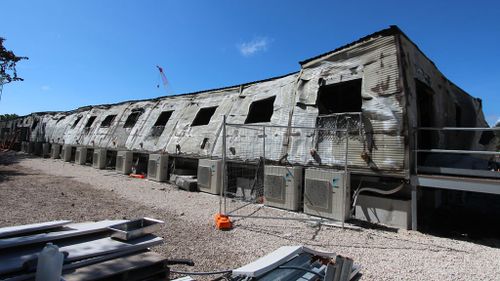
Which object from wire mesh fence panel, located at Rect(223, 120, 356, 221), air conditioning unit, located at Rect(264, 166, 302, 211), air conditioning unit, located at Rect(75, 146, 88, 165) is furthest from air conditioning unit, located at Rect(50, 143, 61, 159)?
air conditioning unit, located at Rect(264, 166, 302, 211)

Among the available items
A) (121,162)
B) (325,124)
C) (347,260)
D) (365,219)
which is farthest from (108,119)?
(347,260)

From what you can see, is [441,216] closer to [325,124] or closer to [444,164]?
[444,164]

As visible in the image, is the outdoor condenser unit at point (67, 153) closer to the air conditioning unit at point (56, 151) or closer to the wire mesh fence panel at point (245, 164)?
the air conditioning unit at point (56, 151)

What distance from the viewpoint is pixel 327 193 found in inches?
290

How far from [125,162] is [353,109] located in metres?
11.8

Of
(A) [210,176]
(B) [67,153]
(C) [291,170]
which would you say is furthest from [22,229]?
(B) [67,153]

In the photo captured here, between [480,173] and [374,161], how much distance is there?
2.11 meters

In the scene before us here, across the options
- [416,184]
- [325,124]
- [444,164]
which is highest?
[325,124]

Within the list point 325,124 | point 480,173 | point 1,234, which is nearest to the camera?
point 1,234

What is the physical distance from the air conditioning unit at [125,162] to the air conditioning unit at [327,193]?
11.2 metres

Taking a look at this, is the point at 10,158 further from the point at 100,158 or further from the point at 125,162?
the point at 125,162

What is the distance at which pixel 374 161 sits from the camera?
7.15 meters

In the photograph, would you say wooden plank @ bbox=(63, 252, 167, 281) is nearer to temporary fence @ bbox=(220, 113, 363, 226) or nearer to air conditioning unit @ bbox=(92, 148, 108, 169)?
temporary fence @ bbox=(220, 113, 363, 226)

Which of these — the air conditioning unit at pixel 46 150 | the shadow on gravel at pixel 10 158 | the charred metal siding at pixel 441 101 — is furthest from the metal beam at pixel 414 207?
the air conditioning unit at pixel 46 150
